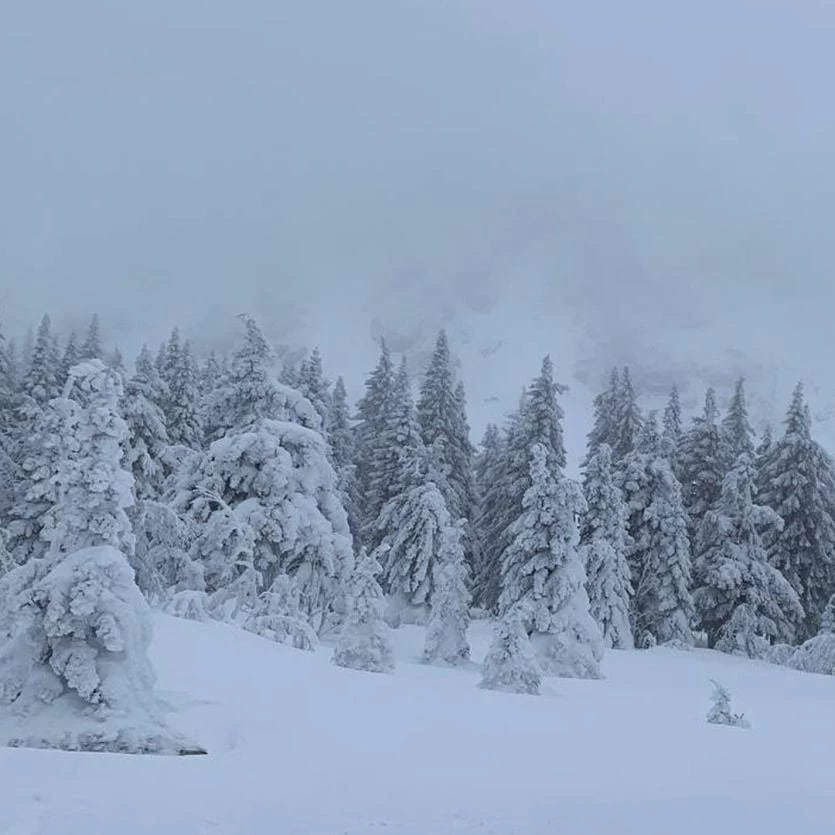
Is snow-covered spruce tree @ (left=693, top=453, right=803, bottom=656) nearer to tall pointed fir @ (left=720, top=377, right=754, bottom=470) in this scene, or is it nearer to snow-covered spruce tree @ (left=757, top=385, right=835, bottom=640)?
snow-covered spruce tree @ (left=757, top=385, right=835, bottom=640)

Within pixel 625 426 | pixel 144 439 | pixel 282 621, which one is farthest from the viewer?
pixel 625 426

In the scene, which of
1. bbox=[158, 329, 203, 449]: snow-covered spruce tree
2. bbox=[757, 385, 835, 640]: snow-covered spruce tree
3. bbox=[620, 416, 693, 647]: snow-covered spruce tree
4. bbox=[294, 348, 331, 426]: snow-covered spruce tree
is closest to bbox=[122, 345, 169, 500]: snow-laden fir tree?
bbox=[158, 329, 203, 449]: snow-covered spruce tree

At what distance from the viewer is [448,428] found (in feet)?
140

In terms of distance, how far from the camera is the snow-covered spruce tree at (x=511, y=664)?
17031 mm

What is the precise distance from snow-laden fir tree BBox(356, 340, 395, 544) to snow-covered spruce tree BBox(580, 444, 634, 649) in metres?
9.97

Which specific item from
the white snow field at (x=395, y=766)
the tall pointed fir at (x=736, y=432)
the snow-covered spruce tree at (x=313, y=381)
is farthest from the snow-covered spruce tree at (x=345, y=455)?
the white snow field at (x=395, y=766)

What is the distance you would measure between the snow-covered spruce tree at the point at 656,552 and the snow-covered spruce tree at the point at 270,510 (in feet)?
52.6

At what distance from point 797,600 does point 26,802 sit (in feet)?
105

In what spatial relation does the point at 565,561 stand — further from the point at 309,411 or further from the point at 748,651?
the point at 748,651

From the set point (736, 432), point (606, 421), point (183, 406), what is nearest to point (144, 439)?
point (183, 406)

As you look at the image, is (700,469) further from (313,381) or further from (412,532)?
(313,381)

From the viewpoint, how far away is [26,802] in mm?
6840

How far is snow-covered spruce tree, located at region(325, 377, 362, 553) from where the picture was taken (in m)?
41.3

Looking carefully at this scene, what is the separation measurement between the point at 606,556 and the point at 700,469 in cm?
1187
